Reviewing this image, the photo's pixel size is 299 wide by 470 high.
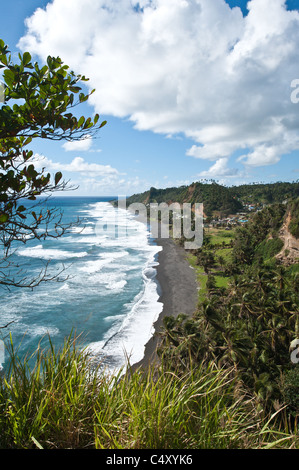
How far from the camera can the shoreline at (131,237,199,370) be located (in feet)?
72.2

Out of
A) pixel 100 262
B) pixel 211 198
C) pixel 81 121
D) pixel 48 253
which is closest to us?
pixel 81 121

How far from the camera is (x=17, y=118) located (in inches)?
110

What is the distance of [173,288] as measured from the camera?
117ft

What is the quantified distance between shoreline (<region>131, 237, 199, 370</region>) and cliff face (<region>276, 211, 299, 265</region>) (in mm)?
13371

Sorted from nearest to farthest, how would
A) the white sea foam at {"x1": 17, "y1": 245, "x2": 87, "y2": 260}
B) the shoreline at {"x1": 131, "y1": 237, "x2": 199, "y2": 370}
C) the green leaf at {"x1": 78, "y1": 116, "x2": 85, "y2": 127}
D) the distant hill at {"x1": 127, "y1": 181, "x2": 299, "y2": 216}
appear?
the green leaf at {"x1": 78, "y1": 116, "x2": 85, "y2": 127}, the shoreline at {"x1": 131, "y1": 237, "x2": 199, "y2": 370}, the white sea foam at {"x1": 17, "y1": 245, "x2": 87, "y2": 260}, the distant hill at {"x1": 127, "y1": 181, "x2": 299, "y2": 216}

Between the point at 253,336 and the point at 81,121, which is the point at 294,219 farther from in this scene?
the point at 81,121

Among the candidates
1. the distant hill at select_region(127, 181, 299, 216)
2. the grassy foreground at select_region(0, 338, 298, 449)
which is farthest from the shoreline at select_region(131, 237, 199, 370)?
the distant hill at select_region(127, 181, 299, 216)

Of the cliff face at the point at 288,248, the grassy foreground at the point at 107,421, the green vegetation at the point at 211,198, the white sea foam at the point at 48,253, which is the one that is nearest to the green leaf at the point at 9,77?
the grassy foreground at the point at 107,421

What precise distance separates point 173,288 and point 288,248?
1943cm

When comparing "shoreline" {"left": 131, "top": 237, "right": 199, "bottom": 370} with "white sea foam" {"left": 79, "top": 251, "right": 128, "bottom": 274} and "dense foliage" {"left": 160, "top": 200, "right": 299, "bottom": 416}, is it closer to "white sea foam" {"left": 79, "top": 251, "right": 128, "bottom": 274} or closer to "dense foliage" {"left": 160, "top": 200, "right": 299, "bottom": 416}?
"dense foliage" {"left": 160, "top": 200, "right": 299, "bottom": 416}

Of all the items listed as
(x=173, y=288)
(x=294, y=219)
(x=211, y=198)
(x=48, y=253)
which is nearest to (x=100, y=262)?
(x=48, y=253)

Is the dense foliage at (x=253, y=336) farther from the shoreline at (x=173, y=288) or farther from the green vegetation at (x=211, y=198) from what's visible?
the green vegetation at (x=211, y=198)

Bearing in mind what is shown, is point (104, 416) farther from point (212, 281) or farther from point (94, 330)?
point (212, 281)
